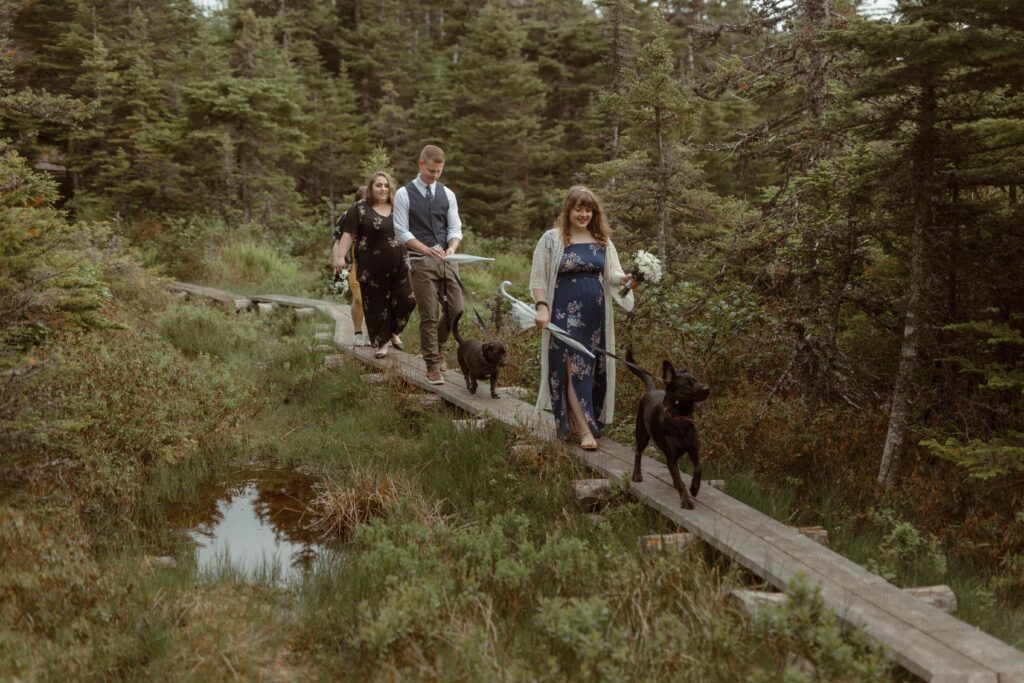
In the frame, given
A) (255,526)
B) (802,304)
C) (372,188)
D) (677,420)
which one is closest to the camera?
(677,420)

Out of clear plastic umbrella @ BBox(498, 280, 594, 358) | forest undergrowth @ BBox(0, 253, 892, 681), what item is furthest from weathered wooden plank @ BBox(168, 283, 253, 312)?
clear plastic umbrella @ BBox(498, 280, 594, 358)

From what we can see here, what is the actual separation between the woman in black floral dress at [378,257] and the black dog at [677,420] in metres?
5.27

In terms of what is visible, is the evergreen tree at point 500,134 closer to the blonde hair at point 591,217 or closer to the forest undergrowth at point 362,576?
the blonde hair at point 591,217

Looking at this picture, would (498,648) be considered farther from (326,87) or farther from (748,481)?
(326,87)

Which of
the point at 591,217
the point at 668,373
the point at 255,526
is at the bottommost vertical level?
the point at 255,526

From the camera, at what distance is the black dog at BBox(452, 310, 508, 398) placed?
26.3ft

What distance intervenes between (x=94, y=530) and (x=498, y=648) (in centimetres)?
344

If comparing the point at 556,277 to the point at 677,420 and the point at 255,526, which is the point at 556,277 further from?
the point at 255,526

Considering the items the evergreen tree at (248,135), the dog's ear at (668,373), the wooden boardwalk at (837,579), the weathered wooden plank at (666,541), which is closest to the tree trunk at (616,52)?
the evergreen tree at (248,135)

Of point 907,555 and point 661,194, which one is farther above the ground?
point 661,194

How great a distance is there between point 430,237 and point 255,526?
12.0ft

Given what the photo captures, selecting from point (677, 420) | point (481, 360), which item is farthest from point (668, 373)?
point (481, 360)

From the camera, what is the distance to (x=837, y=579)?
4.29m

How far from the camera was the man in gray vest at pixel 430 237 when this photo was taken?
27.2 feet
